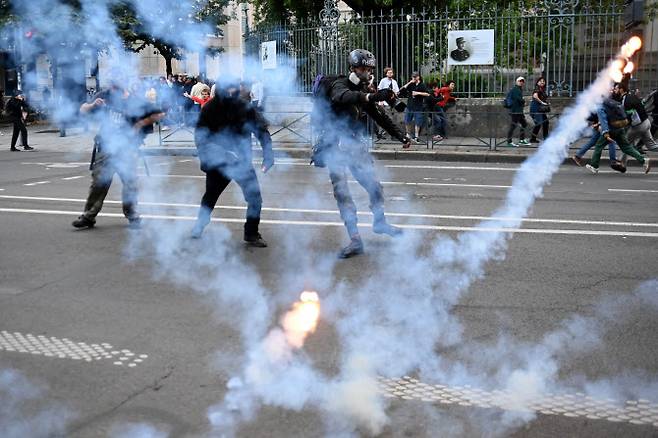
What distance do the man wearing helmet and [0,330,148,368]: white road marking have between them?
2830 millimetres

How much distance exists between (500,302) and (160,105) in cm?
504

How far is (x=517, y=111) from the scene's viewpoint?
58.6 feet

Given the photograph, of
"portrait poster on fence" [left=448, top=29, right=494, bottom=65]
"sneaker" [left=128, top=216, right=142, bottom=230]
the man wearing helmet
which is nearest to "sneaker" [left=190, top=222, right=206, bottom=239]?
"sneaker" [left=128, top=216, right=142, bottom=230]

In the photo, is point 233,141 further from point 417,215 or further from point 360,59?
point 417,215

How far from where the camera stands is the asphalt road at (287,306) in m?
3.76

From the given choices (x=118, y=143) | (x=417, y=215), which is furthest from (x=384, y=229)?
(x=118, y=143)

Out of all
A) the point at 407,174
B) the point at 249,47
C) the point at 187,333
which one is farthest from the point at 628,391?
the point at 249,47

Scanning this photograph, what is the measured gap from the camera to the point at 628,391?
4.01m

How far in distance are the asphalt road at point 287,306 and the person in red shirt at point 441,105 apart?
8.03 meters

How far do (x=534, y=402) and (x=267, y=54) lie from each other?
14.0 meters

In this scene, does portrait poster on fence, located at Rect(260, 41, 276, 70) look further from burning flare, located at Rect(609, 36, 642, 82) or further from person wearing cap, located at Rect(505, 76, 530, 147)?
burning flare, located at Rect(609, 36, 642, 82)

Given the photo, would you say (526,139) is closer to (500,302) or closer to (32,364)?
(500,302)

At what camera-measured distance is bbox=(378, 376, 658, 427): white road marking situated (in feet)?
12.3

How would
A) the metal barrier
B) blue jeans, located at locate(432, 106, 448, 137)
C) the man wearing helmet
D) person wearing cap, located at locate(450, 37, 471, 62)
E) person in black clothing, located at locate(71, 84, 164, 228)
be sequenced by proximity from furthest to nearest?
1. person wearing cap, located at locate(450, 37, 471, 62)
2. blue jeans, located at locate(432, 106, 448, 137)
3. the metal barrier
4. person in black clothing, located at locate(71, 84, 164, 228)
5. the man wearing helmet
